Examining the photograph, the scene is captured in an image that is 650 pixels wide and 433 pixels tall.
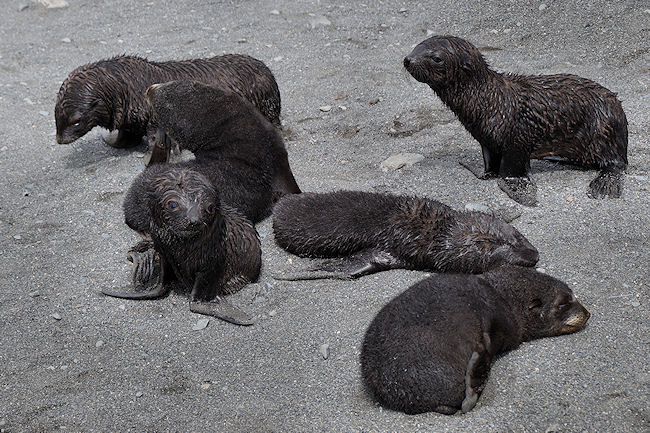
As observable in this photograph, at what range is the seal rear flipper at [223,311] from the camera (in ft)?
17.7

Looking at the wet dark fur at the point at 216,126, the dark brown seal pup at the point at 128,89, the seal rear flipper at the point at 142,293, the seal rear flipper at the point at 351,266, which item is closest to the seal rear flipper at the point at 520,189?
the seal rear flipper at the point at 351,266

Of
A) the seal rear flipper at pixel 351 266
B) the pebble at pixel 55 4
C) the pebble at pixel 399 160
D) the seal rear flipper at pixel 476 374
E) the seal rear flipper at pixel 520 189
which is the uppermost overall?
the seal rear flipper at pixel 476 374

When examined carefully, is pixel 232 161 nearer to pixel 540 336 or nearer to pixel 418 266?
pixel 418 266

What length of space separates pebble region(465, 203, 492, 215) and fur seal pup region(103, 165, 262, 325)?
6.08 ft

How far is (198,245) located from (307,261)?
102cm

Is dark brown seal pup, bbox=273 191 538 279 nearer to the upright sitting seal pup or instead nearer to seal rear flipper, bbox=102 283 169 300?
the upright sitting seal pup

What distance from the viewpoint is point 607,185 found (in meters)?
6.52

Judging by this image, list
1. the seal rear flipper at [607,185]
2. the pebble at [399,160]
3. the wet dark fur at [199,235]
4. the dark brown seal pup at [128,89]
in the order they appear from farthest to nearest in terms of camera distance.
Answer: the dark brown seal pup at [128,89], the pebble at [399,160], the seal rear flipper at [607,185], the wet dark fur at [199,235]

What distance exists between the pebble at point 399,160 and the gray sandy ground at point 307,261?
0.22ft

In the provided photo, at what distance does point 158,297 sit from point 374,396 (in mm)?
2001

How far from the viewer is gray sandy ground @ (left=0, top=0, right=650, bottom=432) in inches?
179

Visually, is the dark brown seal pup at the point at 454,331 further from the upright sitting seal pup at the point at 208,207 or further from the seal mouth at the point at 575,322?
the upright sitting seal pup at the point at 208,207

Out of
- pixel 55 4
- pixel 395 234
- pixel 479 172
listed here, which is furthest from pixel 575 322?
pixel 55 4

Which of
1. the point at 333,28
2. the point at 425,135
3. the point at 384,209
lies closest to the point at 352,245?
the point at 384,209
